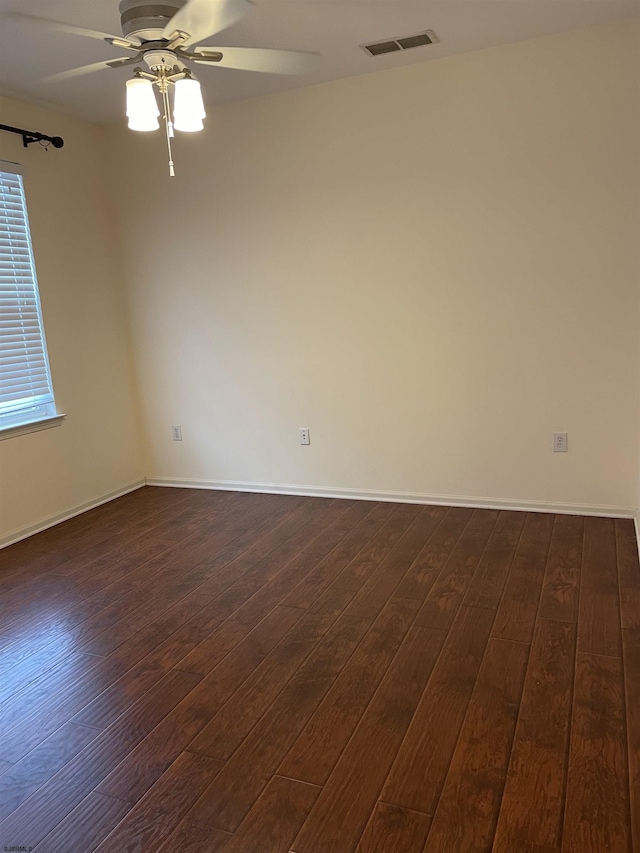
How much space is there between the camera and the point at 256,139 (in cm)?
408

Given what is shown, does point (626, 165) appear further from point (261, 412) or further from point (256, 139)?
point (261, 412)

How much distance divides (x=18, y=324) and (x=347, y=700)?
117 inches

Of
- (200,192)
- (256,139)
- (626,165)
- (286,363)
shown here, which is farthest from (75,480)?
(626,165)

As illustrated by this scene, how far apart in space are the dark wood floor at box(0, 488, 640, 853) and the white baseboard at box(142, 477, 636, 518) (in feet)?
0.36

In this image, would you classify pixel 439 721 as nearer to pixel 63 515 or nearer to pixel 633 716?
pixel 633 716

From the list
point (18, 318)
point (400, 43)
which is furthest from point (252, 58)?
point (18, 318)

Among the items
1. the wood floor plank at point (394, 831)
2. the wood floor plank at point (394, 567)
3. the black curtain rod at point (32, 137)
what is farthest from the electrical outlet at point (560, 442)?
the black curtain rod at point (32, 137)

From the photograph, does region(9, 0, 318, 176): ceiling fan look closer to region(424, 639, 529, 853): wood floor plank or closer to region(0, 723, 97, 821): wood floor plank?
region(0, 723, 97, 821): wood floor plank

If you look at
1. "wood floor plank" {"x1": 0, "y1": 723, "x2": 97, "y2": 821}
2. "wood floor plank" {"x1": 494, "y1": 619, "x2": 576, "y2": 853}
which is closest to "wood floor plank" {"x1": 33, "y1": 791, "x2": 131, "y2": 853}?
"wood floor plank" {"x1": 0, "y1": 723, "x2": 97, "y2": 821}

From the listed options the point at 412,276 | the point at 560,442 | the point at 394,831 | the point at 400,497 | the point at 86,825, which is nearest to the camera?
the point at 394,831

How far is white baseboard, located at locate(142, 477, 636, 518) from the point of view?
3.70m

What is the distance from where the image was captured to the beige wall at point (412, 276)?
344 centimetres

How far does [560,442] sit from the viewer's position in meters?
3.71

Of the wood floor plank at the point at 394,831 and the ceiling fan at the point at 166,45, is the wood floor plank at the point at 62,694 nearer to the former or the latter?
the wood floor plank at the point at 394,831
